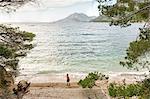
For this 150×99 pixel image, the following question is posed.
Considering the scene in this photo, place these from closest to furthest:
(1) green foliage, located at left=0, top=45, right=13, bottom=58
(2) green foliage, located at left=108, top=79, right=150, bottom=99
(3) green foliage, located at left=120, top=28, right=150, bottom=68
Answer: (2) green foliage, located at left=108, top=79, right=150, bottom=99 < (3) green foliage, located at left=120, top=28, right=150, bottom=68 < (1) green foliage, located at left=0, top=45, right=13, bottom=58

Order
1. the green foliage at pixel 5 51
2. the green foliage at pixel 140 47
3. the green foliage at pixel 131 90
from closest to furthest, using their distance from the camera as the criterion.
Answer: the green foliage at pixel 131 90, the green foliage at pixel 140 47, the green foliage at pixel 5 51

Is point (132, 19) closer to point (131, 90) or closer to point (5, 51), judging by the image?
point (131, 90)

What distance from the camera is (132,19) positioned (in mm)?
12547

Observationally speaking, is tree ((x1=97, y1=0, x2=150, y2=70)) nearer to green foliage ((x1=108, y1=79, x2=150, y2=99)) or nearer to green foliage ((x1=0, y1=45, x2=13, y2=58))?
green foliage ((x1=108, y1=79, x2=150, y2=99))

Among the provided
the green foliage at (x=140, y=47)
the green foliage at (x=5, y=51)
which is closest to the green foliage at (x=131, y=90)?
the green foliage at (x=140, y=47)

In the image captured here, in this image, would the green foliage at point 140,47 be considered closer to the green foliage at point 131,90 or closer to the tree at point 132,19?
the tree at point 132,19

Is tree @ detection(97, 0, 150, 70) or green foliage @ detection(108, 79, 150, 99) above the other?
tree @ detection(97, 0, 150, 70)

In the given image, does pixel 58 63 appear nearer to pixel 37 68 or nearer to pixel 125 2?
pixel 37 68

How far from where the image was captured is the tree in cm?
1202

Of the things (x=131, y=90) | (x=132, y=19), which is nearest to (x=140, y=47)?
(x=132, y=19)

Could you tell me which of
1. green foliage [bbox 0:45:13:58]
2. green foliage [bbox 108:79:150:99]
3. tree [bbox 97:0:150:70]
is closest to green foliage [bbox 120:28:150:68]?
tree [bbox 97:0:150:70]

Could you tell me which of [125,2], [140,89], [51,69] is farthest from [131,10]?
[51,69]

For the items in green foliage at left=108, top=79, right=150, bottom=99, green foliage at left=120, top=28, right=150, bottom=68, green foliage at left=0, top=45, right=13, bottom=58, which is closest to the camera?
green foliage at left=108, top=79, right=150, bottom=99

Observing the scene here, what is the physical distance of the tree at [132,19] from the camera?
12023 mm
